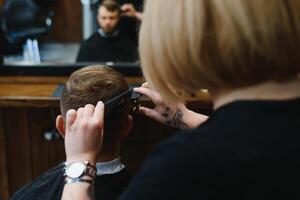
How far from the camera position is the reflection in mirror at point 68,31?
3.14m

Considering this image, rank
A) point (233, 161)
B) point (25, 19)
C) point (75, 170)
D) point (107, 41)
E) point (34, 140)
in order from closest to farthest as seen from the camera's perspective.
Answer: point (233, 161) < point (75, 170) < point (34, 140) < point (107, 41) < point (25, 19)

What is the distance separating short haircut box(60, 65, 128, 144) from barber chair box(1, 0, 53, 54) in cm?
274

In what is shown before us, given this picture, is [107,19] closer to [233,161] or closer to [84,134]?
[84,134]

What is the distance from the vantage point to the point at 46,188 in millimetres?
1297

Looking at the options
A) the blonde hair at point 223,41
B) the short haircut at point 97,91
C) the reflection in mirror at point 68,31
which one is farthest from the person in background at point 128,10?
the blonde hair at point 223,41

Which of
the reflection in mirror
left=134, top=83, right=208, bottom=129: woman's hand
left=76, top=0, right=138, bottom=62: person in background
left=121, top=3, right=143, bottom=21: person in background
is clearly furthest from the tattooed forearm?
left=121, top=3, right=143, bottom=21: person in background

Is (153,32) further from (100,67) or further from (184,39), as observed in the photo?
(100,67)

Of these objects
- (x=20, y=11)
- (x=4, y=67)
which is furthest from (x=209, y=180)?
(x=20, y=11)

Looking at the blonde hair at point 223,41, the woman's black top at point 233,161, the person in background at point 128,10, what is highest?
the blonde hair at point 223,41

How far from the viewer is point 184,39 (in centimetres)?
71

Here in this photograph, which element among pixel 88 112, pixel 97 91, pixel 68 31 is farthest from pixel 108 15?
pixel 88 112

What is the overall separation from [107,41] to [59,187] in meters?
2.18

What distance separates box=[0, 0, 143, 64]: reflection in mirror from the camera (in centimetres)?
314

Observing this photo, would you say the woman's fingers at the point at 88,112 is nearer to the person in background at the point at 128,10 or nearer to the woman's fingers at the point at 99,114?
the woman's fingers at the point at 99,114
